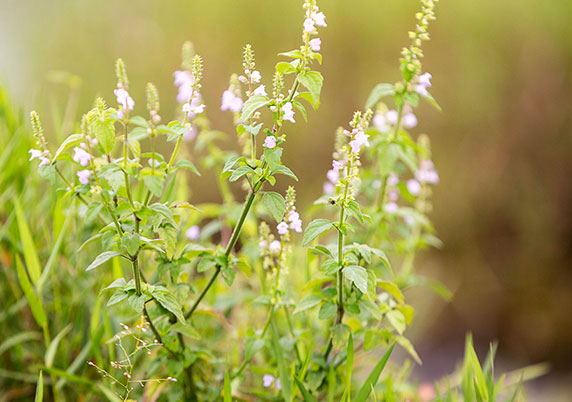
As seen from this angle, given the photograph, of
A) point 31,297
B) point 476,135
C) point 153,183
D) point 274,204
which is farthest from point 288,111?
point 476,135

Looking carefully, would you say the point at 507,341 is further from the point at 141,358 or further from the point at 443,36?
the point at 141,358

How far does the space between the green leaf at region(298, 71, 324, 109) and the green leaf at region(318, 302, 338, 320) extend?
1.40 ft

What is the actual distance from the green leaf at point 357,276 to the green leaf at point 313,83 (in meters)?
0.31

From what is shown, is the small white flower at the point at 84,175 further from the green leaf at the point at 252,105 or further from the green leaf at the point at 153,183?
the green leaf at the point at 252,105

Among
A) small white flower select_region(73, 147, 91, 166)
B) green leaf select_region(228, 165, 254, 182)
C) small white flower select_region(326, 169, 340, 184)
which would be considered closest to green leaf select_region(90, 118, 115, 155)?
small white flower select_region(73, 147, 91, 166)

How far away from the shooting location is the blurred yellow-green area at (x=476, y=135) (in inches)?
107

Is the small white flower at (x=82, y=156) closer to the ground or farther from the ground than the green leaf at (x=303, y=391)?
farther from the ground

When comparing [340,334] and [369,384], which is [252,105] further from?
[369,384]

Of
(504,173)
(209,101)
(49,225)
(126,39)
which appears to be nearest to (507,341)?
(504,173)

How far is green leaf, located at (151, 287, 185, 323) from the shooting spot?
104 cm

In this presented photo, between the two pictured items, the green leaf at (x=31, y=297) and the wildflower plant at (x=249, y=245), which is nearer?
the wildflower plant at (x=249, y=245)

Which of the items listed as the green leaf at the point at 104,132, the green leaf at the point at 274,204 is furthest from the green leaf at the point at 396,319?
the green leaf at the point at 104,132

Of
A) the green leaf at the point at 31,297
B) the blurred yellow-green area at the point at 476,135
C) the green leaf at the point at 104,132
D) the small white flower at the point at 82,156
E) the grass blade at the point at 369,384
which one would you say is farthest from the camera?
the blurred yellow-green area at the point at 476,135

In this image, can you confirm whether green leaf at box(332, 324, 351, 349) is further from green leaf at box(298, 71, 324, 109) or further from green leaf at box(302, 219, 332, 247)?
green leaf at box(298, 71, 324, 109)
